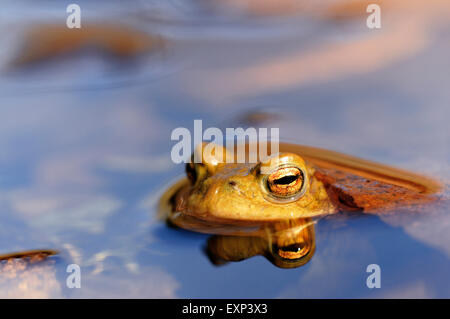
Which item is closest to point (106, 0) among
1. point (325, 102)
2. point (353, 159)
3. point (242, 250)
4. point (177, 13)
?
point (177, 13)

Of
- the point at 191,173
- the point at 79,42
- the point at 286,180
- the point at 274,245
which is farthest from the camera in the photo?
the point at 79,42

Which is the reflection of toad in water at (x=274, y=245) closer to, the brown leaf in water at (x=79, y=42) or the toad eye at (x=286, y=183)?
the toad eye at (x=286, y=183)

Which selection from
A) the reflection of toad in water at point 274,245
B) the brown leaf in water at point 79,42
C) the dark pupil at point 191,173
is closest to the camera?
the reflection of toad in water at point 274,245

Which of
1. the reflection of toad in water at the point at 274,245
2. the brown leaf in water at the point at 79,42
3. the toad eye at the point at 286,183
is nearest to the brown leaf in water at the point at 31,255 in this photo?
the reflection of toad in water at the point at 274,245

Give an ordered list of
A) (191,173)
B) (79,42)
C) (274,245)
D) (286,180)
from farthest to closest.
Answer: (79,42), (191,173), (286,180), (274,245)

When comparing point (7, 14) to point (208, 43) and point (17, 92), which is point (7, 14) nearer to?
point (17, 92)

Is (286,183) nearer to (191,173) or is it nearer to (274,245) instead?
(274,245)

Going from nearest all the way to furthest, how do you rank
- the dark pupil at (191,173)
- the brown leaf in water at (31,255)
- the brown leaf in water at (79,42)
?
the brown leaf in water at (31,255) < the dark pupil at (191,173) < the brown leaf in water at (79,42)

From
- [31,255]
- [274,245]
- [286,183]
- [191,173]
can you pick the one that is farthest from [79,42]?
[274,245]
